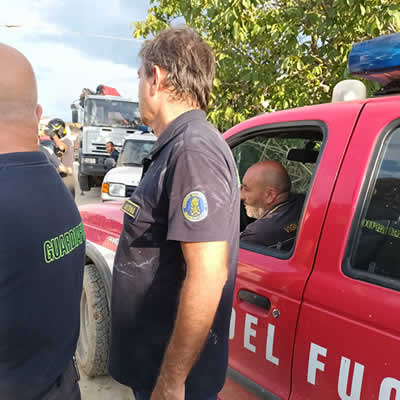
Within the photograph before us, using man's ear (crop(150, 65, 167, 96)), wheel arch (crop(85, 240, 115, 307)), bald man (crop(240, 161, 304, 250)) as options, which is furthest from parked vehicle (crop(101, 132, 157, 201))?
man's ear (crop(150, 65, 167, 96))

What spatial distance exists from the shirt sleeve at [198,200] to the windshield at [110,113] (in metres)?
11.7

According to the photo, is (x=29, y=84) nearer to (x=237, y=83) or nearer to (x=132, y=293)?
(x=132, y=293)

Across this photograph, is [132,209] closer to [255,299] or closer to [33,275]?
[33,275]

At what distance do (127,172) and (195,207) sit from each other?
257 inches

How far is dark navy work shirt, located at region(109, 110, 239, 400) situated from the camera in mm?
1063

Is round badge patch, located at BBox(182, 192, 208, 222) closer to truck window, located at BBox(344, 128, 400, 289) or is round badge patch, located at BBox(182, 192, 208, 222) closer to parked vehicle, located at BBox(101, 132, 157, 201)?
truck window, located at BBox(344, 128, 400, 289)

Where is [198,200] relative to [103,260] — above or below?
above

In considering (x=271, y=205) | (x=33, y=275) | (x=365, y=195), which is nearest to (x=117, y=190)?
(x=271, y=205)

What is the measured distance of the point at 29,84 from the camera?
0.98 m

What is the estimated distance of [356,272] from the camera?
1.38 metres

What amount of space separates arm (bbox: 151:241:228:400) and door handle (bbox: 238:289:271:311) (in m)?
0.57

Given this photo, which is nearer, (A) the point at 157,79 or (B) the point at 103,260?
(A) the point at 157,79

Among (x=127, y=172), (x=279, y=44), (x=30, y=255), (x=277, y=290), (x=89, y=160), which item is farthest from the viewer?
(x=89, y=160)

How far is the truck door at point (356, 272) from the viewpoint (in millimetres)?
1276
